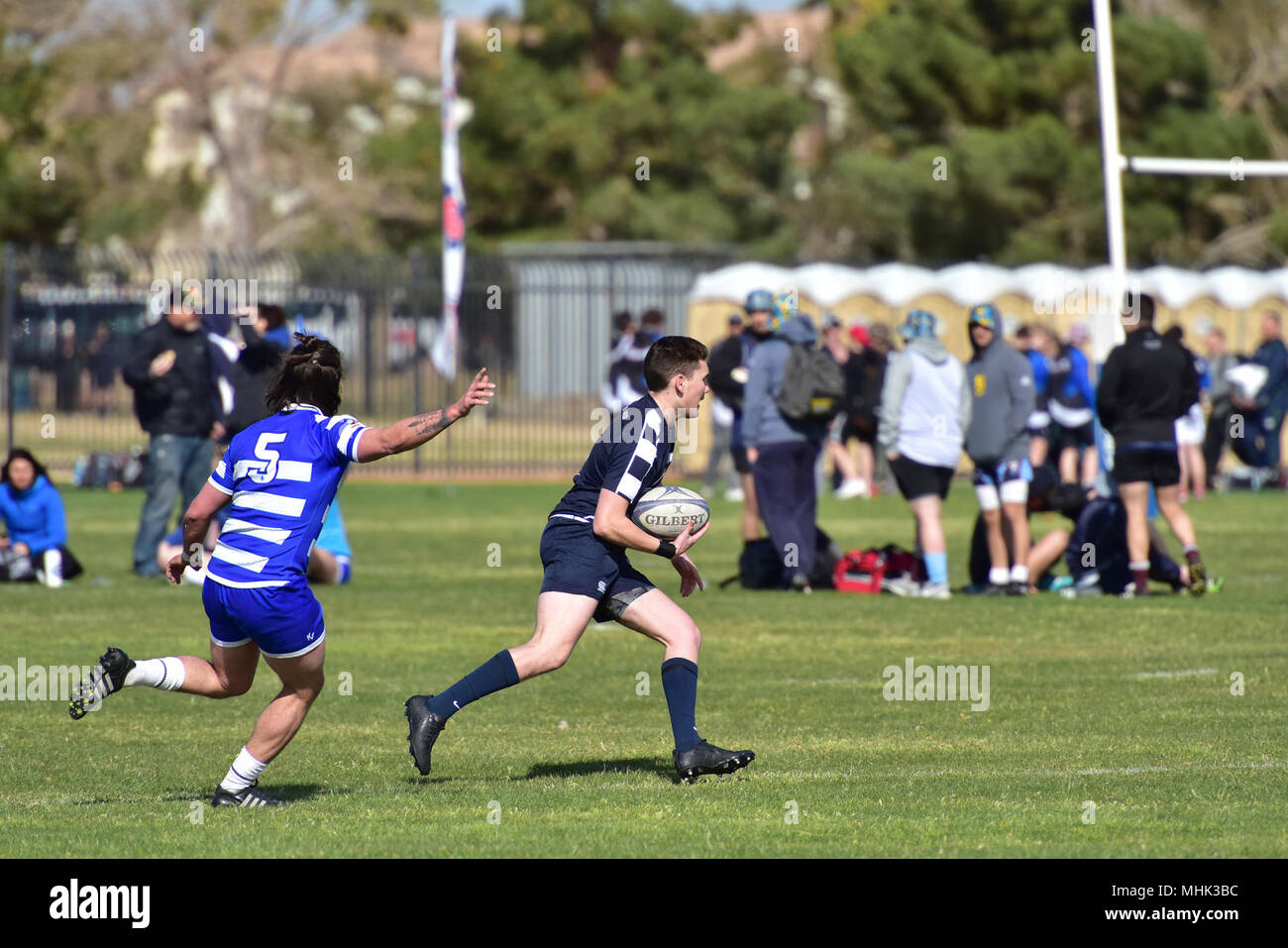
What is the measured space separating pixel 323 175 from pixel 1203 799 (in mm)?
43921

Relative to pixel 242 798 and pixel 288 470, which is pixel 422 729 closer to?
pixel 242 798

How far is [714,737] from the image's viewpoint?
28.3 feet

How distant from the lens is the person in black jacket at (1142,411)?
13.5m

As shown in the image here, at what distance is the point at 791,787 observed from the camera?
7316 millimetres

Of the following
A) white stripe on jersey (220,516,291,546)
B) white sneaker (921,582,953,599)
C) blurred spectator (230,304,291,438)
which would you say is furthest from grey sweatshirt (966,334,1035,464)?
white stripe on jersey (220,516,291,546)

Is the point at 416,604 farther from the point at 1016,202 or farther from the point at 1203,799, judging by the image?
the point at 1016,202

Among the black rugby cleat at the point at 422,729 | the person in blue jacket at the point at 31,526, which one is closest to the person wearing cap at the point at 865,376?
the person in blue jacket at the point at 31,526

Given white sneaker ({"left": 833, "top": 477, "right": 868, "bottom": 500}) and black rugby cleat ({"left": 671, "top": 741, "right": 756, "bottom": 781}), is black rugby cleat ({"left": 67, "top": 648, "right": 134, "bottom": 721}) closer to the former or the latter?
black rugby cleat ({"left": 671, "top": 741, "right": 756, "bottom": 781})

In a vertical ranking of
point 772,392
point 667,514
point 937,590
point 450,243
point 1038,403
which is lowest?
point 937,590

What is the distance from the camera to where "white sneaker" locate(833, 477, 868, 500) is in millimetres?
23844

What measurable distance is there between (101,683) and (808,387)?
8.10m

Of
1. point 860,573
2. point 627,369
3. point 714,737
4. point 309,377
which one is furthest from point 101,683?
point 627,369
